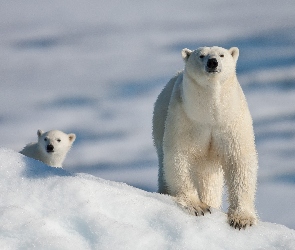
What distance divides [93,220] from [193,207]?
1.20m

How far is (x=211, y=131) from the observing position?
18.1 ft

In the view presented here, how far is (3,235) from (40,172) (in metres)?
0.78

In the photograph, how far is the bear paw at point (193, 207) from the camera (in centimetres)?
496

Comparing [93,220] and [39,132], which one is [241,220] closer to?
[93,220]

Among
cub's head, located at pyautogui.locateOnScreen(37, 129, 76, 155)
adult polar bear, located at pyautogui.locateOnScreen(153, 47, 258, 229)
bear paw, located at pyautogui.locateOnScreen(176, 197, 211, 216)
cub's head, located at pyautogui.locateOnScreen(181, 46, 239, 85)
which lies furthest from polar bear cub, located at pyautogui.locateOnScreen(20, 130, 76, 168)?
bear paw, located at pyautogui.locateOnScreen(176, 197, 211, 216)

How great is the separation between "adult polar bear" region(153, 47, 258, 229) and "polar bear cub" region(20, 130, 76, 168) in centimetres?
512

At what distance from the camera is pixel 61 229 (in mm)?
4051

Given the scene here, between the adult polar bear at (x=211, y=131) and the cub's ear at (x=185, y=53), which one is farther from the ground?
the cub's ear at (x=185, y=53)

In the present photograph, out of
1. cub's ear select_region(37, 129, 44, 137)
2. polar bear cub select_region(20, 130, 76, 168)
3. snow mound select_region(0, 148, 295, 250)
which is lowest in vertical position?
polar bear cub select_region(20, 130, 76, 168)

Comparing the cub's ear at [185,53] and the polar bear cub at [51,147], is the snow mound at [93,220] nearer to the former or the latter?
the cub's ear at [185,53]

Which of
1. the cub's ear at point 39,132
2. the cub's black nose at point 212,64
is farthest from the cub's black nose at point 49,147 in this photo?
the cub's black nose at point 212,64

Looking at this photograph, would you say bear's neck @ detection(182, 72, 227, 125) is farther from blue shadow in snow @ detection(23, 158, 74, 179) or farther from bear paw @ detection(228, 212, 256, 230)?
blue shadow in snow @ detection(23, 158, 74, 179)

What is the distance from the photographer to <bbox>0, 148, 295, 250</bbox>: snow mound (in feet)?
13.0

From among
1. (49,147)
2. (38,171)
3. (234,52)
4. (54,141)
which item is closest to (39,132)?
(54,141)
